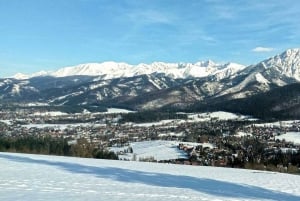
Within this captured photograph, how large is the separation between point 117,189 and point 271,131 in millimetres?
170164

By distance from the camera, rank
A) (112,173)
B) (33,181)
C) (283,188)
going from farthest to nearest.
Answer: (112,173), (283,188), (33,181)

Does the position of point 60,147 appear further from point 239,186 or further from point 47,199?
point 47,199

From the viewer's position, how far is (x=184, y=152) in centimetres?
11188

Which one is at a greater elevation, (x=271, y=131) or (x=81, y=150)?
(x=271, y=131)

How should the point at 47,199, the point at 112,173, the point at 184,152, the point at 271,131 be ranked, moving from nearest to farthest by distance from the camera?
1. the point at 47,199
2. the point at 112,173
3. the point at 184,152
4. the point at 271,131

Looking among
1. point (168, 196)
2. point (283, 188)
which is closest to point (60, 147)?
point (283, 188)

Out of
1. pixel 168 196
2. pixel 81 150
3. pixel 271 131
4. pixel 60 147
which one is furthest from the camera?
pixel 271 131

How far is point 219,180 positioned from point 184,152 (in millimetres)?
84281

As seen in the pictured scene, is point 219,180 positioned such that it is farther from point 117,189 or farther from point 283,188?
point 117,189

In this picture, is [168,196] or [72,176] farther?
[72,176]

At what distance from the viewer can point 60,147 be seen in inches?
2522

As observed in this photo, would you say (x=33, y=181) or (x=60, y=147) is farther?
(x=60, y=147)

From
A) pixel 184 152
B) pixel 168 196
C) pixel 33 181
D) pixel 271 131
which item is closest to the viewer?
pixel 168 196

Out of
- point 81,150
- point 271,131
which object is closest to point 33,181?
point 81,150
